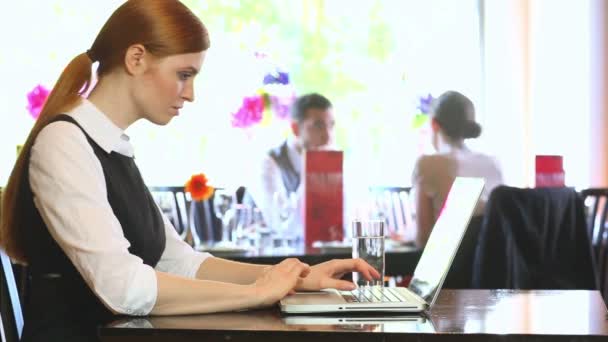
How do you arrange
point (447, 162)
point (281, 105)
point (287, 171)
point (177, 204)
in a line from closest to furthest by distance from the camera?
point (447, 162) → point (177, 204) → point (287, 171) → point (281, 105)

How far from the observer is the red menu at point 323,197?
11.4 ft

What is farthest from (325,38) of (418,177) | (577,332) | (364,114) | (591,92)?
(577,332)

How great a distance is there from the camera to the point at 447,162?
399 cm

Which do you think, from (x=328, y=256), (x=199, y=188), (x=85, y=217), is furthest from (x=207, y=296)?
(x=199, y=188)

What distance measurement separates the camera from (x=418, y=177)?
156 inches

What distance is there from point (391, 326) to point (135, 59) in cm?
65

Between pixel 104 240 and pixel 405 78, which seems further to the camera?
pixel 405 78

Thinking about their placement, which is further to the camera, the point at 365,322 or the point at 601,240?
the point at 601,240

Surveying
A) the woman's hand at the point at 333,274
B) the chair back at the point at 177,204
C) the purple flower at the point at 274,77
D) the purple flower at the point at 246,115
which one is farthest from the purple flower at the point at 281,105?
the woman's hand at the point at 333,274

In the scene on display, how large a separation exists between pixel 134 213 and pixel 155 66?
247 millimetres

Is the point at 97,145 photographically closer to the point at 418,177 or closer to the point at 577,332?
the point at 577,332

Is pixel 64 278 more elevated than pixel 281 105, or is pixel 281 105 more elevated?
pixel 281 105

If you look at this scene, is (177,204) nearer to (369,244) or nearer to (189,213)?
(189,213)

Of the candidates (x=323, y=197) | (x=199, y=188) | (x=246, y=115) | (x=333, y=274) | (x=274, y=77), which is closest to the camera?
(x=333, y=274)
